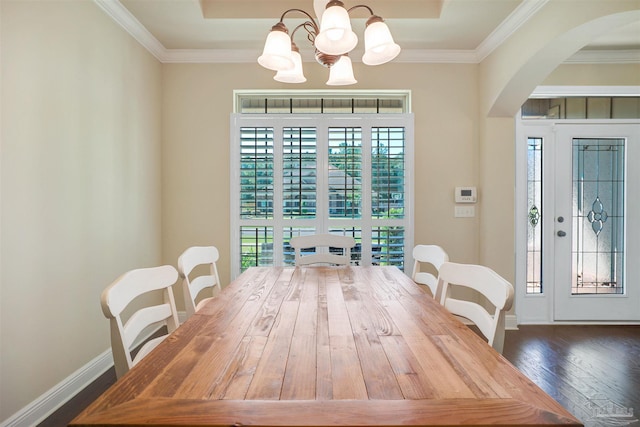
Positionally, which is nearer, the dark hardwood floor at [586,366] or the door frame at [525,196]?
the dark hardwood floor at [586,366]

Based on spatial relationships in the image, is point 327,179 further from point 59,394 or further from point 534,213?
point 59,394

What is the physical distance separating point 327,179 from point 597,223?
2.66 metres

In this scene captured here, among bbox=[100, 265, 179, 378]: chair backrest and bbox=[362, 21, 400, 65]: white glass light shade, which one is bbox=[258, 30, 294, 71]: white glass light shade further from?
bbox=[100, 265, 179, 378]: chair backrest

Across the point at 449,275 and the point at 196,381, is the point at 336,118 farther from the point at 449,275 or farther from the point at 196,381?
the point at 196,381

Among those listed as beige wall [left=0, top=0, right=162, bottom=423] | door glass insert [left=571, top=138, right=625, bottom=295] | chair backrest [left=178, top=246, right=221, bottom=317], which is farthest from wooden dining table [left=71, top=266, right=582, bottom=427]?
door glass insert [left=571, top=138, right=625, bottom=295]

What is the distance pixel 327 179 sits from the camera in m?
3.17

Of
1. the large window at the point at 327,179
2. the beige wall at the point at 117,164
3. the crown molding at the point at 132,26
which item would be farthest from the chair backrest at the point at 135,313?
the crown molding at the point at 132,26

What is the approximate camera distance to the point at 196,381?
0.77 meters

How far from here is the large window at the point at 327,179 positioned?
3.17 metres

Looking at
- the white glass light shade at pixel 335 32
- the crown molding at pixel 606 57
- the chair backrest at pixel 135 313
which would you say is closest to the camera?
the chair backrest at pixel 135 313

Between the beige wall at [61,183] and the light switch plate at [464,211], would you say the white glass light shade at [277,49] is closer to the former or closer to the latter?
the beige wall at [61,183]

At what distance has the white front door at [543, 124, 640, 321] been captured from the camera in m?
3.24

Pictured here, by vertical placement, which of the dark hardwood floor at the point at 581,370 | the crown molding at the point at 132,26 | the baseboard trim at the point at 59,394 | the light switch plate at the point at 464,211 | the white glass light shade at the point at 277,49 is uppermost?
the crown molding at the point at 132,26

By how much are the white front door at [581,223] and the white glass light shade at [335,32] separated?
261 centimetres
